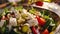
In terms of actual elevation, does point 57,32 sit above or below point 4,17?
below

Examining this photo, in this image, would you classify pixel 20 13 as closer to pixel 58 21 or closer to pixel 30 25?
pixel 30 25

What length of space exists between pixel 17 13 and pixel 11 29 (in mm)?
144

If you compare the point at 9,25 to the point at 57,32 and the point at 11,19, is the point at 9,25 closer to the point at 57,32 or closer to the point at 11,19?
the point at 11,19

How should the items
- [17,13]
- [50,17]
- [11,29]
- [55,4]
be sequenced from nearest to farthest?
[11,29] < [17,13] < [50,17] < [55,4]

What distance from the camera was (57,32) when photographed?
45.0 inches

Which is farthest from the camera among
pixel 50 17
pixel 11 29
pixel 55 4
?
pixel 55 4

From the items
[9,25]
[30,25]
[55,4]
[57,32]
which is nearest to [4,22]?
[9,25]

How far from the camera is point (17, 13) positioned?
115cm

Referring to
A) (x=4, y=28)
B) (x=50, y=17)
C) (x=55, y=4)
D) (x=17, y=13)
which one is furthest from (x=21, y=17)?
(x=55, y=4)

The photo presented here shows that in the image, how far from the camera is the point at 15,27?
3.49 feet

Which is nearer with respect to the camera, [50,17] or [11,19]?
[11,19]

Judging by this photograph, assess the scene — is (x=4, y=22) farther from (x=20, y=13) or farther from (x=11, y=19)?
(x=20, y=13)

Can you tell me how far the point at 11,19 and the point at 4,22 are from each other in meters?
0.05

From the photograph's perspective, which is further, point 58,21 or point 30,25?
point 58,21
